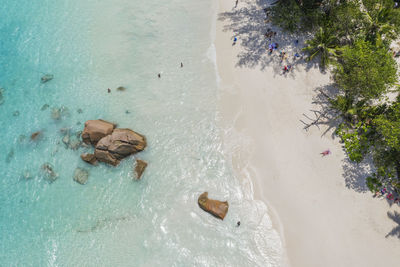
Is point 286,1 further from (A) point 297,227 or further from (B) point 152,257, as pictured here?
(B) point 152,257

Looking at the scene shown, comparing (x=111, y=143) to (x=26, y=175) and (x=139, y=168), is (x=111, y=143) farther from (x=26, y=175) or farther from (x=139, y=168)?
(x=26, y=175)

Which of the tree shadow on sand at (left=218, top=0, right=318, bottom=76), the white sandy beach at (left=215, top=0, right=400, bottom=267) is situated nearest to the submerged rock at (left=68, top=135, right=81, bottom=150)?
the white sandy beach at (left=215, top=0, right=400, bottom=267)

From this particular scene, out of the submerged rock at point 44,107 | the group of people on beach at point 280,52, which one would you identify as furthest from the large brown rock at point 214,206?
the submerged rock at point 44,107

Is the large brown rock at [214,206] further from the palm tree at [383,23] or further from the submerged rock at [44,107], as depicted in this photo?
the palm tree at [383,23]

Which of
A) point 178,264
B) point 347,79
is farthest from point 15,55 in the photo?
point 347,79

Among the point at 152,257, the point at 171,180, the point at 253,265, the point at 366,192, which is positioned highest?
the point at 366,192
